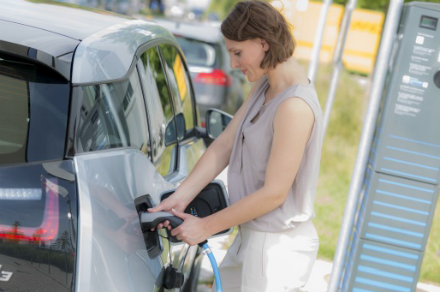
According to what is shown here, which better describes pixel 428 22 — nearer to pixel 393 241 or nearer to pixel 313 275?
pixel 393 241

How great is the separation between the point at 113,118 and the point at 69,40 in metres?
0.31

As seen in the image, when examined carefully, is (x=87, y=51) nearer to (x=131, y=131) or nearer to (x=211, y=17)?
(x=131, y=131)

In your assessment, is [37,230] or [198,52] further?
[198,52]

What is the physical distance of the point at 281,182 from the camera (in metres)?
2.41

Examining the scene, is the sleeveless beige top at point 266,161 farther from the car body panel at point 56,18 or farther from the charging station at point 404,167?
the charging station at point 404,167

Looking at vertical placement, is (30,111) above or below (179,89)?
above

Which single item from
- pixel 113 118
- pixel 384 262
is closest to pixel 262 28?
pixel 113 118

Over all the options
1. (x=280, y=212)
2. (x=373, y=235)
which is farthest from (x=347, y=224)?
(x=280, y=212)

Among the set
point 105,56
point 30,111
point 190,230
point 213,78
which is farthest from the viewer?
point 213,78

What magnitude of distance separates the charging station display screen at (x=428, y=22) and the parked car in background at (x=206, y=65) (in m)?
6.54

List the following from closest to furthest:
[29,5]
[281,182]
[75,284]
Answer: [75,284] < [281,182] < [29,5]

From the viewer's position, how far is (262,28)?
2.42 meters

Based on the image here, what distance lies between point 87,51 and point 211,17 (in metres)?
44.0

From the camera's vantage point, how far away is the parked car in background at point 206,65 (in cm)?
1027
